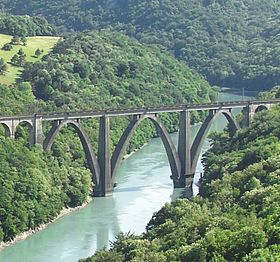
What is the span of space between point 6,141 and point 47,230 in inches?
409

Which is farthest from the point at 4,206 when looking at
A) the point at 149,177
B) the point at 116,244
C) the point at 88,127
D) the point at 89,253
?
the point at 88,127

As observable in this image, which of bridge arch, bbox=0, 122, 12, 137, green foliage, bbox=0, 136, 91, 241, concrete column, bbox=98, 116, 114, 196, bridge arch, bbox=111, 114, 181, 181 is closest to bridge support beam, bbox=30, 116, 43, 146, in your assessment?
green foliage, bbox=0, 136, 91, 241

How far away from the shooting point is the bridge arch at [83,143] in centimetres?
8506

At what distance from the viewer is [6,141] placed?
8081cm

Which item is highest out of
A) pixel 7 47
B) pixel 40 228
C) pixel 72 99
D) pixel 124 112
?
pixel 7 47

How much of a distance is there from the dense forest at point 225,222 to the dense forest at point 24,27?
219ft

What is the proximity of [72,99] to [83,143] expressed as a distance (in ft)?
72.9

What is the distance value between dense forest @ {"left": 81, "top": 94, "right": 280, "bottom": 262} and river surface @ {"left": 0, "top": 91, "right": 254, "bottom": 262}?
6.36 m

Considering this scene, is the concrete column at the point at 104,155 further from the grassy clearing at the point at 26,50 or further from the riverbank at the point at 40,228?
the grassy clearing at the point at 26,50

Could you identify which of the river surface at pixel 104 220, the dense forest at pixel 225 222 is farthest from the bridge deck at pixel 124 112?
the dense forest at pixel 225 222

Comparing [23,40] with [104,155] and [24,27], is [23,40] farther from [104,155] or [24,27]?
[104,155]

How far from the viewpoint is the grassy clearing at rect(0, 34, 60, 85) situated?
114500mm

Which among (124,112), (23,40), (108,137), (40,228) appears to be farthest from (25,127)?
(23,40)

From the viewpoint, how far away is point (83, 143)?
87375 mm
